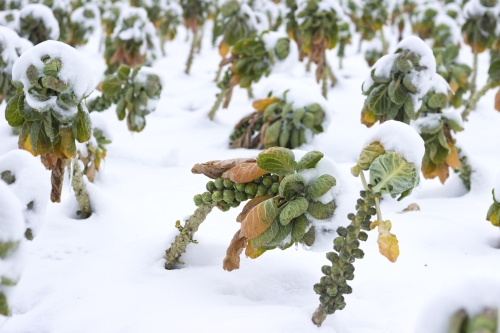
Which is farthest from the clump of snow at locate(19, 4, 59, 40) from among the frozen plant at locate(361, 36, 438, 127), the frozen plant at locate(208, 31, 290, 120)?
the frozen plant at locate(361, 36, 438, 127)

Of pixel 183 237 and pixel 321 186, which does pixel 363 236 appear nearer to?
pixel 321 186

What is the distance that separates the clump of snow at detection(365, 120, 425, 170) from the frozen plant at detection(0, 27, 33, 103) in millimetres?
1401

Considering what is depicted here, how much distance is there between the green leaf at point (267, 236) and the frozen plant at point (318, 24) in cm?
185

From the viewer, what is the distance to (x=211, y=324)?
0.83 meters

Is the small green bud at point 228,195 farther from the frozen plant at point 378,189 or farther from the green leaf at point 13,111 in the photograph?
the green leaf at point 13,111

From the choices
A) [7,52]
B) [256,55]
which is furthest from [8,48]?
[256,55]

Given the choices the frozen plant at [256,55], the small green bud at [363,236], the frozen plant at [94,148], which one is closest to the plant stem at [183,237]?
the small green bud at [363,236]

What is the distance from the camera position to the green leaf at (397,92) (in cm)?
131

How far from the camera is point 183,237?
1008mm

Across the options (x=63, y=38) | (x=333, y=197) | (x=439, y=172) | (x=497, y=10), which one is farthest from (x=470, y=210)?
(x=63, y=38)

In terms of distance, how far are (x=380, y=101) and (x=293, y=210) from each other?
0.70m

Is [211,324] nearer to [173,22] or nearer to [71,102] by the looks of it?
[71,102]

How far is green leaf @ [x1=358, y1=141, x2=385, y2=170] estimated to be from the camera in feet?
2.53

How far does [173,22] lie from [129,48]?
215 cm
